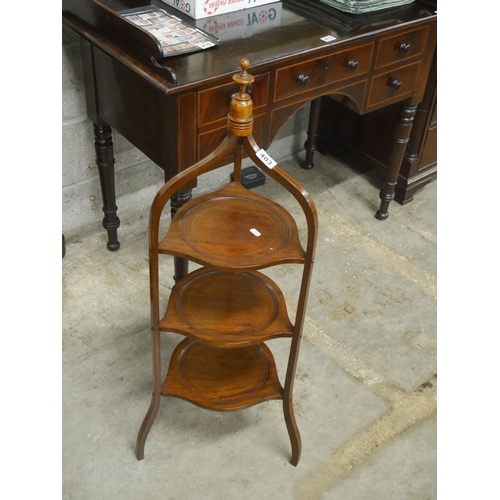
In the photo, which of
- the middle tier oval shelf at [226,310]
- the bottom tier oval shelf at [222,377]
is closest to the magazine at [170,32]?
the middle tier oval shelf at [226,310]

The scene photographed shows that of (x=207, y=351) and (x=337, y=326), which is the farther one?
(x=337, y=326)

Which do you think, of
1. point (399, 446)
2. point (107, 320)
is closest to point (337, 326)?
point (399, 446)

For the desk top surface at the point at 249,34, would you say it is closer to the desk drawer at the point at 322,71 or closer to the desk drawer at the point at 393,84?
the desk drawer at the point at 322,71

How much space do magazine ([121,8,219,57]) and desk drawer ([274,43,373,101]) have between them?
246 mm

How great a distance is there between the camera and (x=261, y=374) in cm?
183

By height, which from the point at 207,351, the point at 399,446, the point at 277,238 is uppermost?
the point at 277,238

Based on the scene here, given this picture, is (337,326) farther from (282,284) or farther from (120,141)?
(120,141)

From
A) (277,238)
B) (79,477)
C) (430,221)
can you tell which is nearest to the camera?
(277,238)

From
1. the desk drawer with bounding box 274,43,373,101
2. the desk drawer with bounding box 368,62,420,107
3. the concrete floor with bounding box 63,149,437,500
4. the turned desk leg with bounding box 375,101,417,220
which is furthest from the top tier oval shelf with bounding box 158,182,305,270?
the turned desk leg with bounding box 375,101,417,220

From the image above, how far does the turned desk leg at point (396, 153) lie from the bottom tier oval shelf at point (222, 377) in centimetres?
118

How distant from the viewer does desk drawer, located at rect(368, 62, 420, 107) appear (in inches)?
90.4

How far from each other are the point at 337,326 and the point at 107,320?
0.83m

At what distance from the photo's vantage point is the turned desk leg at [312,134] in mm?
2988

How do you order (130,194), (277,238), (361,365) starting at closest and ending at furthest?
(277,238)
(361,365)
(130,194)
